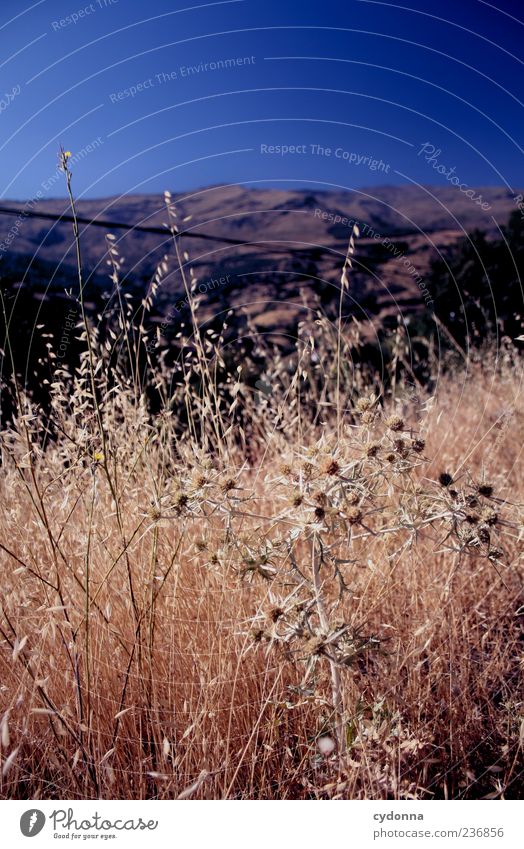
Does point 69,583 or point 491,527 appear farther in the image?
point 69,583

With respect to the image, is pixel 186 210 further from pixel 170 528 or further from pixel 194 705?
pixel 194 705

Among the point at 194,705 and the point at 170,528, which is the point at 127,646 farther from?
the point at 170,528

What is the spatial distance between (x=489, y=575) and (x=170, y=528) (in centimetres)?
108

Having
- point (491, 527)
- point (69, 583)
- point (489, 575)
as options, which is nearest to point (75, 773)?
point (69, 583)

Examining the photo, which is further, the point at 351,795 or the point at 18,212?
the point at 18,212

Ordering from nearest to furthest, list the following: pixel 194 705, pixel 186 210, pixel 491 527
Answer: pixel 491 527 < pixel 194 705 < pixel 186 210

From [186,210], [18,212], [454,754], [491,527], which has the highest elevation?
[186,210]

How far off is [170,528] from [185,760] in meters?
0.78

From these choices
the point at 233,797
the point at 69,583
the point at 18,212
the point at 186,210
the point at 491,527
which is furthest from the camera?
the point at 186,210

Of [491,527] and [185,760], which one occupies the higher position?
[491,527]

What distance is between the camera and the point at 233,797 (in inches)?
58.7

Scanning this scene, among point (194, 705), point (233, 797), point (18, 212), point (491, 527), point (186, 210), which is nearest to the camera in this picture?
point (491, 527)
